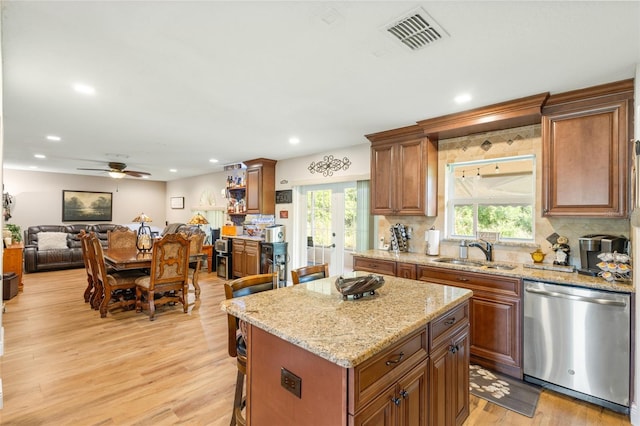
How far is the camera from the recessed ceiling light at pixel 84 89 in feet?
8.46

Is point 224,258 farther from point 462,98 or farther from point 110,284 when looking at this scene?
point 462,98

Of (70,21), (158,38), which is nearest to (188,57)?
(158,38)

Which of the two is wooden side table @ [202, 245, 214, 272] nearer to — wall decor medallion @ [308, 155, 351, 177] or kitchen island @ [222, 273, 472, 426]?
wall decor medallion @ [308, 155, 351, 177]

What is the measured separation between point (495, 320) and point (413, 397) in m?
1.70

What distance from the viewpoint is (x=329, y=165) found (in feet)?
16.9

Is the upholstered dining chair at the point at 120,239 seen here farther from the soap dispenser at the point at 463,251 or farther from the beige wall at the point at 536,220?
the soap dispenser at the point at 463,251

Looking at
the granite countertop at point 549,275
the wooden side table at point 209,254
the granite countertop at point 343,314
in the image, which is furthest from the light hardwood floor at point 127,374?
the wooden side table at point 209,254

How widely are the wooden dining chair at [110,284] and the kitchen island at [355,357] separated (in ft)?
10.7

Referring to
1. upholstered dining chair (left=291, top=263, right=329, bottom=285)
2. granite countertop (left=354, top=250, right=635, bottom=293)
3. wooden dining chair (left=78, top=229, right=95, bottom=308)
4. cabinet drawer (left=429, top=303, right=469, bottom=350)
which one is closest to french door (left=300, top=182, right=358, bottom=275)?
granite countertop (left=354, top=250, right=635, bottom=293)

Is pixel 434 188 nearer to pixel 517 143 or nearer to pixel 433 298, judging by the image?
pixel 517 143

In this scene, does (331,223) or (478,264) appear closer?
(478,264)

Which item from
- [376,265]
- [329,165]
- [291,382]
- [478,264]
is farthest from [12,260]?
[478,264]

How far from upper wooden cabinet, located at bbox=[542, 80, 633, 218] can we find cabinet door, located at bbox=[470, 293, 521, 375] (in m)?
0.95

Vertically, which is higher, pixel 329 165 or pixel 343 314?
pixel 329 165
